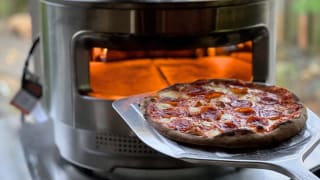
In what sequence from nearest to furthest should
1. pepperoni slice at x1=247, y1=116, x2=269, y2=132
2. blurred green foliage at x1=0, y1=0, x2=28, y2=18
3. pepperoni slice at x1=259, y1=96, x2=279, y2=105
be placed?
1. pepperoni slice at x1=247, y1=116, x2=269, y2=132
2. pepperoni slice at x1=259, y1=96, x2=279, y2=105
3. blurred green foliage at x1=0, y1=0, x2=28, y2=18

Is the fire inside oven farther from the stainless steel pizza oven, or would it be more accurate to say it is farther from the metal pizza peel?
the metal pizza peel

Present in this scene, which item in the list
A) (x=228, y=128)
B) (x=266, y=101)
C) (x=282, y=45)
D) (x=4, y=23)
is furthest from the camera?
(x=282, y=45)

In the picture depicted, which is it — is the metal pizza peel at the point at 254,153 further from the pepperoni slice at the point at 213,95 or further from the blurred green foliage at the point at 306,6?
the blurred green foliage at the point at 306,6

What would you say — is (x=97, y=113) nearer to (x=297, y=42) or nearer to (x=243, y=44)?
(x=243, y=44)

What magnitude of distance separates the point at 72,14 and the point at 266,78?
14.2 inches

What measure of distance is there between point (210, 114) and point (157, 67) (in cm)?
21

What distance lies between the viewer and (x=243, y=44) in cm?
106

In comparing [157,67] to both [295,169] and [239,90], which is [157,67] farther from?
[295,169]

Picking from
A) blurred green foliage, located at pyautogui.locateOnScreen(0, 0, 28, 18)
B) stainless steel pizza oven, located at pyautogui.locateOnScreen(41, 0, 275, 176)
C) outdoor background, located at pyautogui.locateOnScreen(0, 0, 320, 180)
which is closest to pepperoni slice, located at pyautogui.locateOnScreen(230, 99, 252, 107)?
stainless steel pizza oven, located at pyautogui.locateOnScreen(41, 0, 275, 176)

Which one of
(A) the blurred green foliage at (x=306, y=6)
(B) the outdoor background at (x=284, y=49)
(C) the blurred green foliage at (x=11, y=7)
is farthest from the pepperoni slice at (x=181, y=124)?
(A) the blurred green foliage at (x=306, y=6)

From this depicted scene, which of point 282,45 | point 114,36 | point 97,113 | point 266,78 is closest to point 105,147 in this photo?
point 97,113

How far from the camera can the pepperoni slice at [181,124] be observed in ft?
2.64

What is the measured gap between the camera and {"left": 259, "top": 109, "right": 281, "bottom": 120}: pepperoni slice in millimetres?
840

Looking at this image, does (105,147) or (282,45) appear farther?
(282,45)
